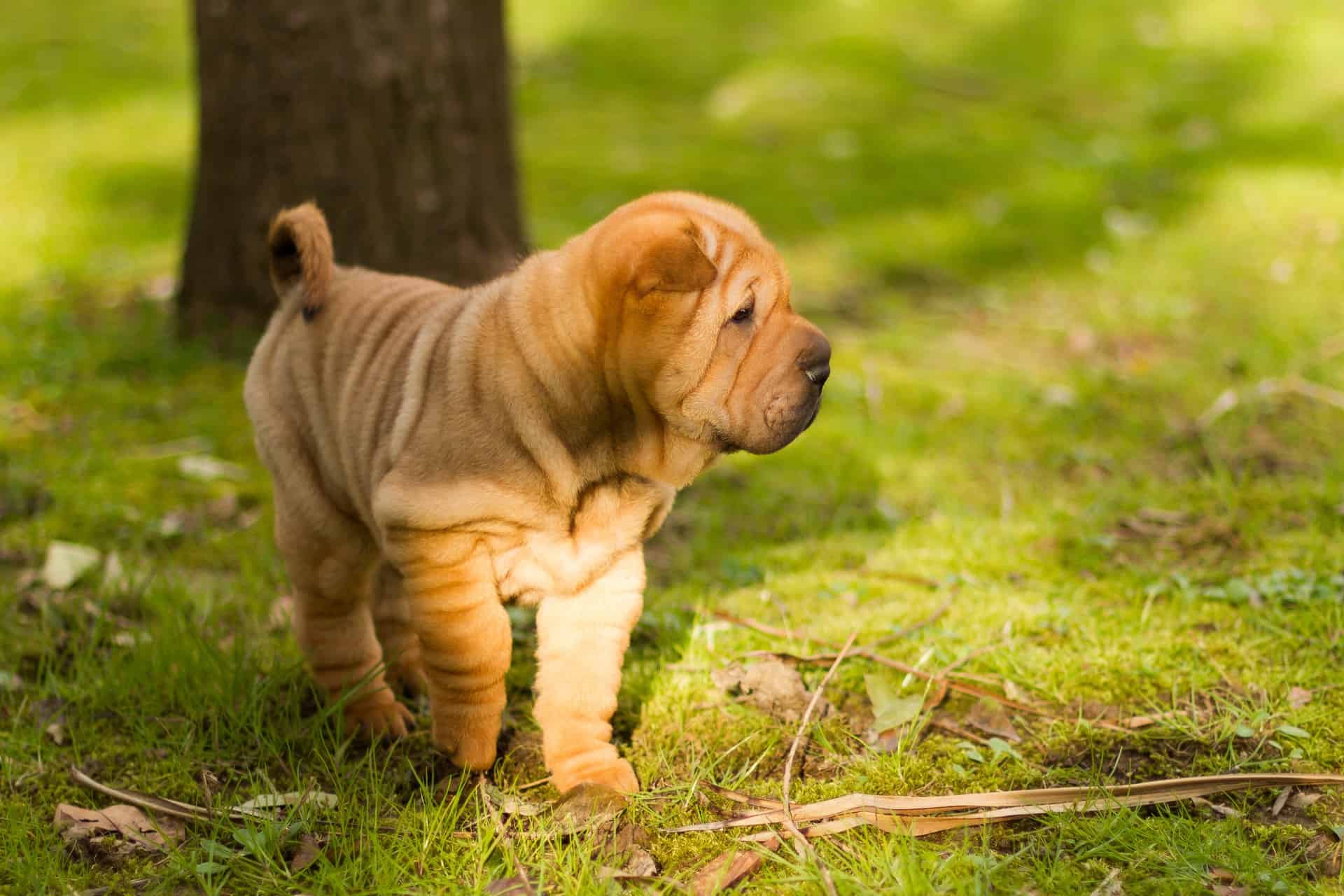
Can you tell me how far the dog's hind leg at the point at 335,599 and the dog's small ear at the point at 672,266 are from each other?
1.14 meters

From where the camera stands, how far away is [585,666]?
2793 millimetres

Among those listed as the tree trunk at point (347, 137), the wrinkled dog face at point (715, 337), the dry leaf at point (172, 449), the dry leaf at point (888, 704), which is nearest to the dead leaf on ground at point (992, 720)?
the dry leaf at point (888, 704)

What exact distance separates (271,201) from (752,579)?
9.34 ft

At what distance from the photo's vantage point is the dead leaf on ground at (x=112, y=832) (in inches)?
102

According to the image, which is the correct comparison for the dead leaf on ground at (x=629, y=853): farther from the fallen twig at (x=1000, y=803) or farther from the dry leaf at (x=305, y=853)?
the dry leaf at (x=305, y=853)

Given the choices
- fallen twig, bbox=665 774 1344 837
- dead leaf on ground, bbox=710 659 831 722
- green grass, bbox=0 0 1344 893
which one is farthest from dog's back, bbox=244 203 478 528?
fallen twig, bbox=665 774 1344 837

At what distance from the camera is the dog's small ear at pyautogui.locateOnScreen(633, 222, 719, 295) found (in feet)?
7.86

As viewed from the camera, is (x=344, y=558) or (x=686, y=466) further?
(x=344, y=558)

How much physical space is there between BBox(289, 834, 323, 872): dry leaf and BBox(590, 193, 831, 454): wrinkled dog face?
123 cm

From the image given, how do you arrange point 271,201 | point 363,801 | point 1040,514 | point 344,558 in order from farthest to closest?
1. point 271,201
2. point 1040,514
3. point 344,558
4. point 363,801

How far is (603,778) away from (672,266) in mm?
1222

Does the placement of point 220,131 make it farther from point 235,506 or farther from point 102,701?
point 102,701

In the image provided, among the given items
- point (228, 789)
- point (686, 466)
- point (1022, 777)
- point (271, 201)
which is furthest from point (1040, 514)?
point (271, 201)

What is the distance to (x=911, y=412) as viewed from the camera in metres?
5.43
